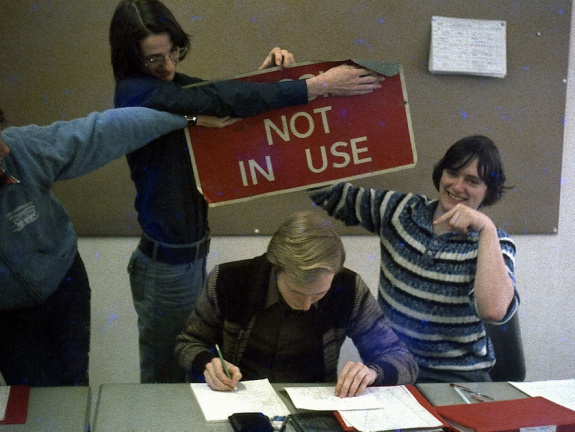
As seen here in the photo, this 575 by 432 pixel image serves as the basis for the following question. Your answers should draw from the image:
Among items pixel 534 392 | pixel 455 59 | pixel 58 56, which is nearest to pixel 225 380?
pixel 534 392

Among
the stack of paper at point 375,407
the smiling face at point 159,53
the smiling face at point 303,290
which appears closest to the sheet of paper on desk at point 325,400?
the stack of paper at point 375,407

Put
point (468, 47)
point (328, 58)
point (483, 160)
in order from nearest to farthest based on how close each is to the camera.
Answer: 1. point (483, 160)
2. point (328, 58)
3. point (468, 47)

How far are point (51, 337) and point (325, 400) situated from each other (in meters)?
0.73

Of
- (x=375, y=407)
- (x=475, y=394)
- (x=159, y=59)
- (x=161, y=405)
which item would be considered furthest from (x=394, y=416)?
(x=159, y=59)

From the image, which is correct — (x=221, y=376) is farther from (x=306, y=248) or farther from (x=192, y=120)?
(x=192, y=120)

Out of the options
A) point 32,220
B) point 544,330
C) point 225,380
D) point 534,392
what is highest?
point 32,220

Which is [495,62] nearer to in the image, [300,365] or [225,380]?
[300,365]

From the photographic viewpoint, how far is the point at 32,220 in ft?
5.10

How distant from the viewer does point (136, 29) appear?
158 cm

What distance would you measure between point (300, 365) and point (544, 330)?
1.24 meters

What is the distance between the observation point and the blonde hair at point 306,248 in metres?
1.58

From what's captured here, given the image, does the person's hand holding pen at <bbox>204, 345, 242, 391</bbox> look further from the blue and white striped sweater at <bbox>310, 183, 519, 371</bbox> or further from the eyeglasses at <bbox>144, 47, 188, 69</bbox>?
the eyeglasses at <bbox>144, 47, 188, 69</bbox>

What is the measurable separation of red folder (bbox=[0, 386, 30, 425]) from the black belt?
481 mm

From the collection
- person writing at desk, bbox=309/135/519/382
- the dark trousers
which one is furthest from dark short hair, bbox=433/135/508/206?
the dark trousers
